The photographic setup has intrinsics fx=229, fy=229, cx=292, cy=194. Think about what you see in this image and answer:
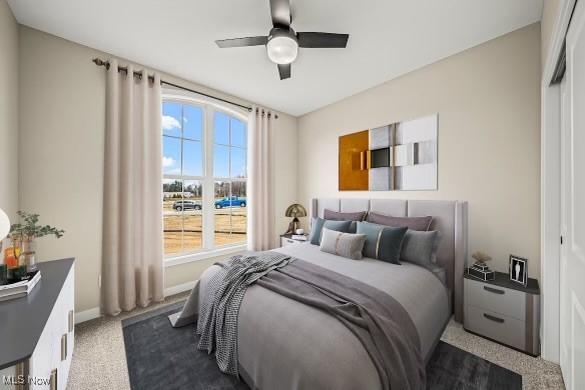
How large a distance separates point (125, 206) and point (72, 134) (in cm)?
85

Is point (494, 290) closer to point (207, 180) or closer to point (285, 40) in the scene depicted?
point (285, 40)

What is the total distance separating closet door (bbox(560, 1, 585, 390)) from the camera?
1063 millimetres

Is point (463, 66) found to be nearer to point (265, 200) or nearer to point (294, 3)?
point (294, 3)

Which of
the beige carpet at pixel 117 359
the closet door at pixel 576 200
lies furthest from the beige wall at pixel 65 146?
the closet door at pixel 576 200

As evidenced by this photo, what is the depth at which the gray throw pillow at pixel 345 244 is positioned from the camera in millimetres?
2414

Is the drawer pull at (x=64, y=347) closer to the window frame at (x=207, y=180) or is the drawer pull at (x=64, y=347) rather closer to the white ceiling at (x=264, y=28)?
the window frame at (x=207, y=180)

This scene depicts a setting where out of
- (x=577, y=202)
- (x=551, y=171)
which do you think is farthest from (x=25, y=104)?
(x=551, y=171)

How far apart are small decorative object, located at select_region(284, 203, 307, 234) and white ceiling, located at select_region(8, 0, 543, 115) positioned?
6.76 ft

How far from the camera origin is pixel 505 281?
6.56 ft

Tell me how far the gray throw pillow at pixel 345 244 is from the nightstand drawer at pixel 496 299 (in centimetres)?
98

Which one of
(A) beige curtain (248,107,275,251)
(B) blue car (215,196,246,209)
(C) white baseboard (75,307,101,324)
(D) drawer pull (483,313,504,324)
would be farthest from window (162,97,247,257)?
(D) drawer pull (483,313,504,324)

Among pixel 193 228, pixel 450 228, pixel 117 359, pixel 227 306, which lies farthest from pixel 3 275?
pixel 450 228

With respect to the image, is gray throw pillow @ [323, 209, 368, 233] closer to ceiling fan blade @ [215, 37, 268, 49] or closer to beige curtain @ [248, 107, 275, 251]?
beige curtain @ [248, 107, 275, 251]

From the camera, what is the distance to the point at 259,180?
370cm
